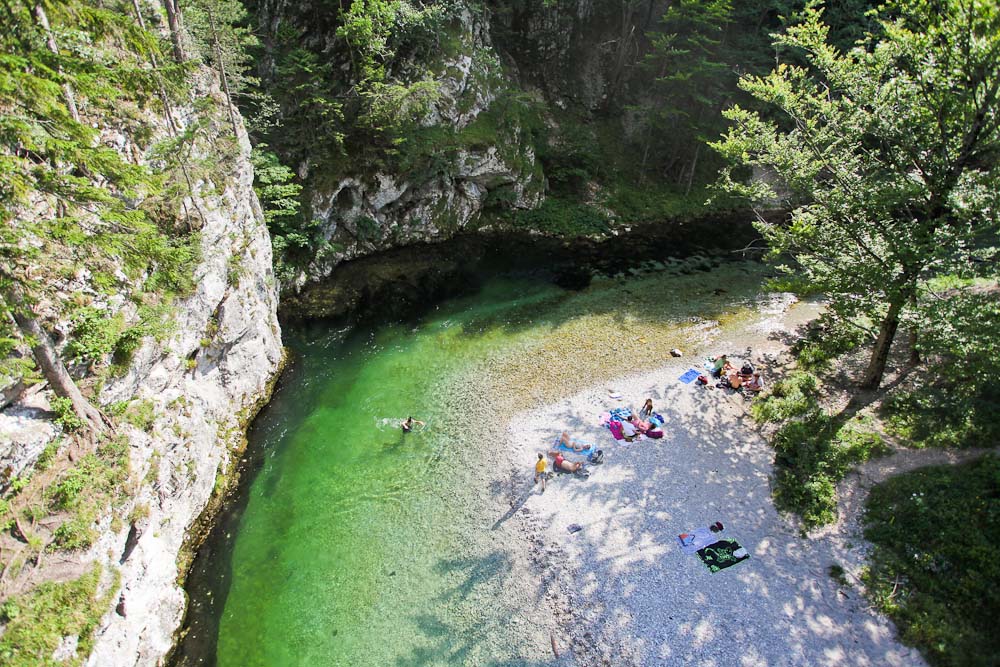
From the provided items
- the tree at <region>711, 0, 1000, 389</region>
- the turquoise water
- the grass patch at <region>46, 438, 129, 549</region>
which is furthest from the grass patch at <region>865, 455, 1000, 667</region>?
the grass patch at <region>46, 438, 129, 549</region>

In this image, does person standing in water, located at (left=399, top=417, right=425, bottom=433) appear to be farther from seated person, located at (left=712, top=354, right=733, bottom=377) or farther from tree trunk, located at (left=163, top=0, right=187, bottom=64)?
tree trunk, located at (left=163, top=0, right=187, bottom=64)

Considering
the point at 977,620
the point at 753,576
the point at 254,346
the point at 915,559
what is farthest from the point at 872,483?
the point at 254,346

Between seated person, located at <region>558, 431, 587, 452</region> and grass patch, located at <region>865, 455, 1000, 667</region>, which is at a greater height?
grass patch, located at <region>865, 455, 1000, 667</region>

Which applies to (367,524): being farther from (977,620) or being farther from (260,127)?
(260,127)

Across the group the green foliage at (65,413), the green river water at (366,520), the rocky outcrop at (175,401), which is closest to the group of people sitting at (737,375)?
the green river water at (366,520)

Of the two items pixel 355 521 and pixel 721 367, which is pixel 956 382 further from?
pixel 355 521

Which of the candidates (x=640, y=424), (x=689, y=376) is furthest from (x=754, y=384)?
(x=640, y=424)
